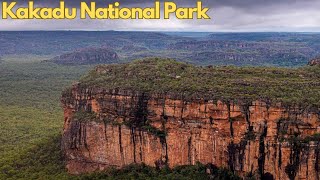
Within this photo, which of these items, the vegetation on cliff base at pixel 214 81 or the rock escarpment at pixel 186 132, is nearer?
the rock escarpment at pixel 186 132

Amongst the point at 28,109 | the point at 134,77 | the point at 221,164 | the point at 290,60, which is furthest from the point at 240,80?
the point at 290,60

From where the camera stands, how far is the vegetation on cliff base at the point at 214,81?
4091cm

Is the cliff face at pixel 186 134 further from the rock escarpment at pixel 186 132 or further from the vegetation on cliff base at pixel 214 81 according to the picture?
the vegetation on cliff base at pixel 214 81

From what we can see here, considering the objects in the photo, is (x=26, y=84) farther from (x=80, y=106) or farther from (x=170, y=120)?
(x=170, y=120)

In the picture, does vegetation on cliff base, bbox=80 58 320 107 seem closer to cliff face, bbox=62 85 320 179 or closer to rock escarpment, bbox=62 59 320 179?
rock escarpment, bbox=62 59 320 179

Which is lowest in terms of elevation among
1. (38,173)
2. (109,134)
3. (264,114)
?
(38,173)

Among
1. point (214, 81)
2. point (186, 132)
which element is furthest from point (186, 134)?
point (214, 81)

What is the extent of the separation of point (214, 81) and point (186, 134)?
6226mm

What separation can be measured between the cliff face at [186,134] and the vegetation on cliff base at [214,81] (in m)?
0.97

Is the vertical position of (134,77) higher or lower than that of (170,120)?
higher

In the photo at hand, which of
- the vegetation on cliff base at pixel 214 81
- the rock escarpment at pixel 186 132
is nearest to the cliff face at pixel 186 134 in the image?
the rock escarpment at pixel 186 132

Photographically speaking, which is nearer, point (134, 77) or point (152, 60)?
point (134, 77)

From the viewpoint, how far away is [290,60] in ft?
612

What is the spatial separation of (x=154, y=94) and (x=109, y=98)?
17.3 feet
